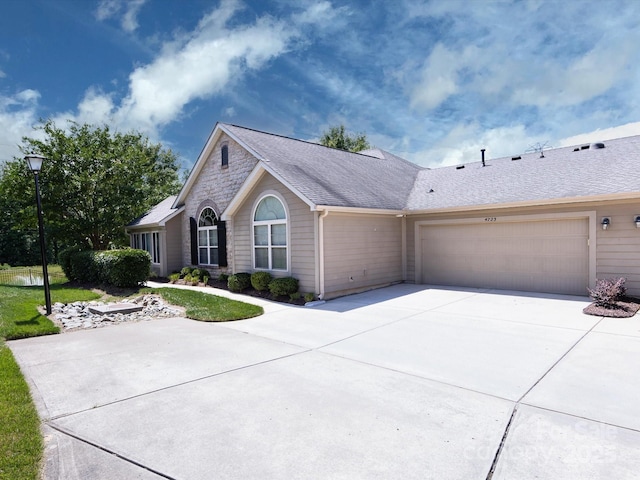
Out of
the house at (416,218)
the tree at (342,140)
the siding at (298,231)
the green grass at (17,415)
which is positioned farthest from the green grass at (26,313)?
the tree at (342,140)

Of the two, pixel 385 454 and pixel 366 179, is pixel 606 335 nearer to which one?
pixel 385 454

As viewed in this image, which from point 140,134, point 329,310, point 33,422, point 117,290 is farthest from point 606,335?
point 140,134

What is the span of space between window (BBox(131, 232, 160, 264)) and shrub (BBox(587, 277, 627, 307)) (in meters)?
16.4

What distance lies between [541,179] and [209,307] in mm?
10827

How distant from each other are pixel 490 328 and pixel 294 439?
5312mm

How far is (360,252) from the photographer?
12.1 meters

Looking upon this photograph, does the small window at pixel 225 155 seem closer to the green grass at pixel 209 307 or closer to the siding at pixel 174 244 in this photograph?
the siding at pixel 174 244

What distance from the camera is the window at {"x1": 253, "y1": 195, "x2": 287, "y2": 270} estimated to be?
11.8 m

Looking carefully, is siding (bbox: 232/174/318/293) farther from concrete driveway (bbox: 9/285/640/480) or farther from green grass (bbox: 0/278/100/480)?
green grass (bbox: 0/278/100/480)

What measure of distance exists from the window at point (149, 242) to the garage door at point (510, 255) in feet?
39.0

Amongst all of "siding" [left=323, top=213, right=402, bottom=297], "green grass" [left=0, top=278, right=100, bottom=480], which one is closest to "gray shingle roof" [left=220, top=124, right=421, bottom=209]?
"siding" [left=323, top=213, right=402, bottom=297]

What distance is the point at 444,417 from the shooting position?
12.6ft

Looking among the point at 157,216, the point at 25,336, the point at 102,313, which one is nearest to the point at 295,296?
the point at 102,313

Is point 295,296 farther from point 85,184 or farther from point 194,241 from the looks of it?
point 85,184
